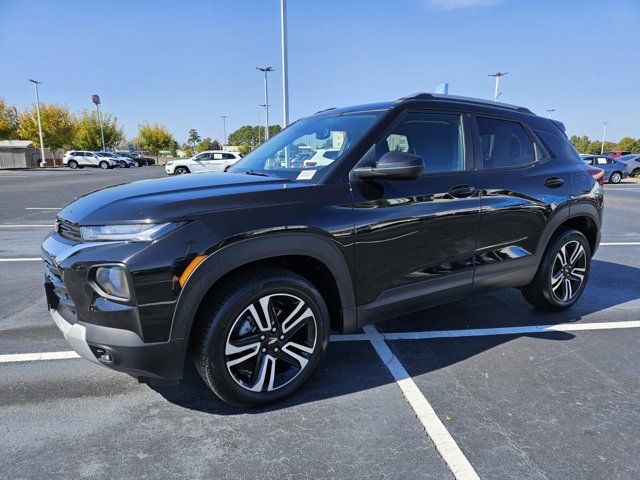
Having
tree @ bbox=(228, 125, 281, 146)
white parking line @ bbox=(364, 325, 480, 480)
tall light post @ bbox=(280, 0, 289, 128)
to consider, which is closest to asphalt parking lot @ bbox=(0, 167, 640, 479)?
white parking line @ bbox=(364, 325, 480, 480)

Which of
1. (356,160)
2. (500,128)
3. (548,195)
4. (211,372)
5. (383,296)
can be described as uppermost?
(500,128)

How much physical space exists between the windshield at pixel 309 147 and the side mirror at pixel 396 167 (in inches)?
11.0

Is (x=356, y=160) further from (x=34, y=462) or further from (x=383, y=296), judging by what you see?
(x=34, y=462)

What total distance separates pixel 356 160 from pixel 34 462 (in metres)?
2.39

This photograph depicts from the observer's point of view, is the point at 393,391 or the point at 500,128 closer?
the point at 393,391

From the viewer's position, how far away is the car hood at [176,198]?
2.24 m

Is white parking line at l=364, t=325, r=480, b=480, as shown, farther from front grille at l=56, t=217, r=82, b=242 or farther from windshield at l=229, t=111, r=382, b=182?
front grille at l=56, t=217, r=82, b=242

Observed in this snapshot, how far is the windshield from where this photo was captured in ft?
9.50

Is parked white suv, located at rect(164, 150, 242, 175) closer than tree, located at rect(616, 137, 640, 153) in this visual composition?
Yes

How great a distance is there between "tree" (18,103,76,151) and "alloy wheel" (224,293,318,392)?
60.4 m

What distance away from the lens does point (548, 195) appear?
12.3ft

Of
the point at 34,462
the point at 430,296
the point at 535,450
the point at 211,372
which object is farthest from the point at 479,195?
the point at 34,462

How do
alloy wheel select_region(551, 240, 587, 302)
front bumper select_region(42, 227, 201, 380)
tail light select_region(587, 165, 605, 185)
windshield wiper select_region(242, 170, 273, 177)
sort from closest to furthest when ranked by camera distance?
front bumper select_region(42, 227, 201, 380)
windshield wiper select_region(242, 170, 273, 177)
alloy wheel select_region(551, 240, 587, 302)
tail light select_region(587, 165, 605, 185)

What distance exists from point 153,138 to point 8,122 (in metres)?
32.4
